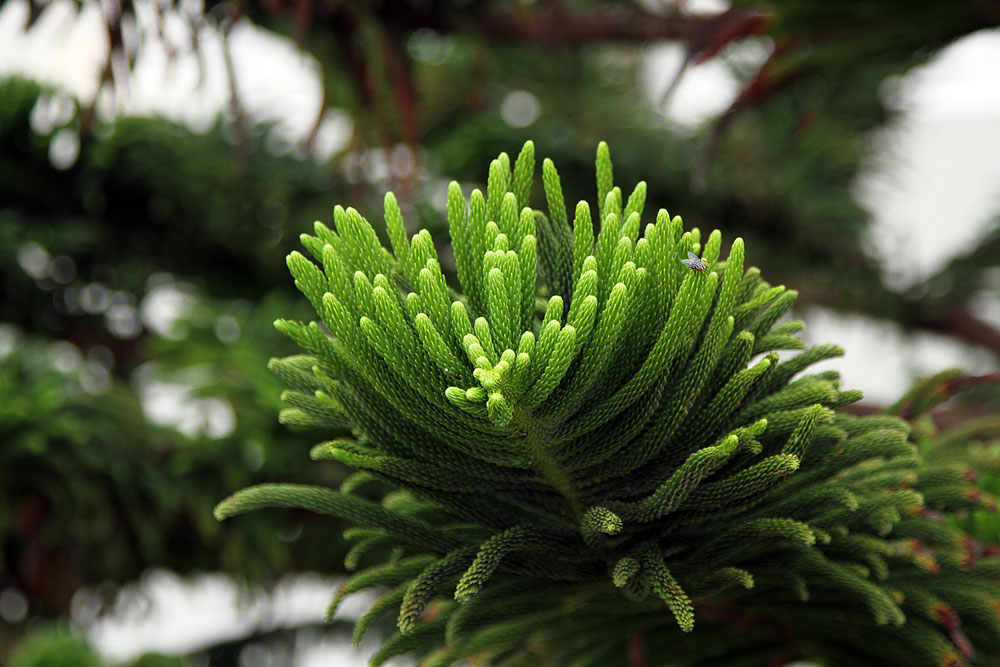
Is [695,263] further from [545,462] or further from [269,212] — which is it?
[269,212]

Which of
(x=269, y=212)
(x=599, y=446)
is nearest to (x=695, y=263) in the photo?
(x=599, y=446)

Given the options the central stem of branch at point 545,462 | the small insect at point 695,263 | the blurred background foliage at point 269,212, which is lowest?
the central stem of branch at point 545,462

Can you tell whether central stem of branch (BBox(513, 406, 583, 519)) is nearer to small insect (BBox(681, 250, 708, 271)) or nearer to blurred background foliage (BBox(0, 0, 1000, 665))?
small insect (BBox(681, 250, 708, 271))

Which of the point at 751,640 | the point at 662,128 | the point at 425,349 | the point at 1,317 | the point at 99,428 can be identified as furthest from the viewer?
the point at 662,128

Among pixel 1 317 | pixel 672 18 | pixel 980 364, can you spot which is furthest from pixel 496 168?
pixel 980 364

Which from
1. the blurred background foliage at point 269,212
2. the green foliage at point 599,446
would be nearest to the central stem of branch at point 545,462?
the green foliage at point 599,446

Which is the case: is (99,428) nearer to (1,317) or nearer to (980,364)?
(1,317)

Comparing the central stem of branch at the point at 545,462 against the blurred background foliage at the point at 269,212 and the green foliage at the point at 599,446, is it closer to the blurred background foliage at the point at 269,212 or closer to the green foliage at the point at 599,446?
the green foliage at the point at 599,446

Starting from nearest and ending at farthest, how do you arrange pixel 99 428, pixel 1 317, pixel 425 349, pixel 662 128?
pixel 425 349, pixel 99 428, pixel 1 317, pixel 662 128
